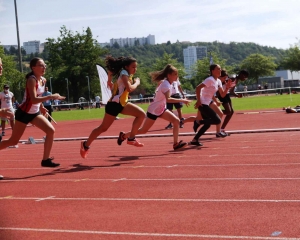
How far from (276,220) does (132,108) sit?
5.97m

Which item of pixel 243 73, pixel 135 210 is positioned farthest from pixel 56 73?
pixel 135 210

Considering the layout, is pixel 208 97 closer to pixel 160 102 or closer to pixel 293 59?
pixel 160 102

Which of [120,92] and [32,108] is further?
[120,92]

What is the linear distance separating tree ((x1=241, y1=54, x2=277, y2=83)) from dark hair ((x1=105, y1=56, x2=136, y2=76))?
122 metres

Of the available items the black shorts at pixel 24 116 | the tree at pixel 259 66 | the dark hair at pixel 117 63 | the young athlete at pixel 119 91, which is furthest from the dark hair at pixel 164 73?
the tree at pixel 259 66

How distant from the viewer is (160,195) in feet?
24.3

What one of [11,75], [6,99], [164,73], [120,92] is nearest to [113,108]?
[120,92]

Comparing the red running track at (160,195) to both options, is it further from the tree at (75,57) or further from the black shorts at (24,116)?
the tree at (75,57)

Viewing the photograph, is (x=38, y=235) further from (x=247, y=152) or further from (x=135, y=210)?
(x=247, y=152)

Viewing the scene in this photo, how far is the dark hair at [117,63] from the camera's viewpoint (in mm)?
11141

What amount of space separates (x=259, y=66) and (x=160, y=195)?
416ft

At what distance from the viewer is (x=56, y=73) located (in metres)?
107

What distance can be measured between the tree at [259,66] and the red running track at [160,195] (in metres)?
121

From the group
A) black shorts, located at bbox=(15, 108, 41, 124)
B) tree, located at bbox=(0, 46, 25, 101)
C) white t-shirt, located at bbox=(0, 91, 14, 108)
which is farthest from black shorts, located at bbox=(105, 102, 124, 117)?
tree, located at bbox=(0, 46, 25, 101)
